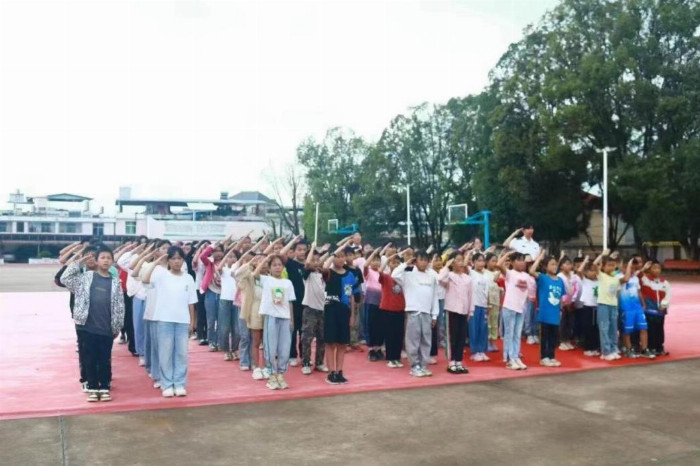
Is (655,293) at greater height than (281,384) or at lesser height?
greater

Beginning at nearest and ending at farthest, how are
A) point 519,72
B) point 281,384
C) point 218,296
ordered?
point 281,384 → point 218,296 → point 519,72

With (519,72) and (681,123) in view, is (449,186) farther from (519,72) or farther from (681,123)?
(681,123)

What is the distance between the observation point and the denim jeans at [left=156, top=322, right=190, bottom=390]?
674 centimetres

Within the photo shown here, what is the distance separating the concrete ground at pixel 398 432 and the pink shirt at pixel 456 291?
3.86ft

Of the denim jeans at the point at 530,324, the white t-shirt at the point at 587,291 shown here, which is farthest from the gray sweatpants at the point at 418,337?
the denim jeans at the point at 530,324

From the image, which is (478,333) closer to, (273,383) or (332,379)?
(332,379)

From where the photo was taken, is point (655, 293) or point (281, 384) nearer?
point (281, 384)

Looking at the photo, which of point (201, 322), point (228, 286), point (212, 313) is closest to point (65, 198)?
point (201, 322)

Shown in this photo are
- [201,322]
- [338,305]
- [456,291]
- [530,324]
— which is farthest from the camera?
[530,324]

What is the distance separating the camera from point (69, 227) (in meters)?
66.0

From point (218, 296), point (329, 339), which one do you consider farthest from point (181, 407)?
point (218, 296)

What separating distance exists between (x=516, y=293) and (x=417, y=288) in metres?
1.42

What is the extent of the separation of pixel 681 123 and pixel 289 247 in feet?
85.9

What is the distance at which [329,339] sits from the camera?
757cm
